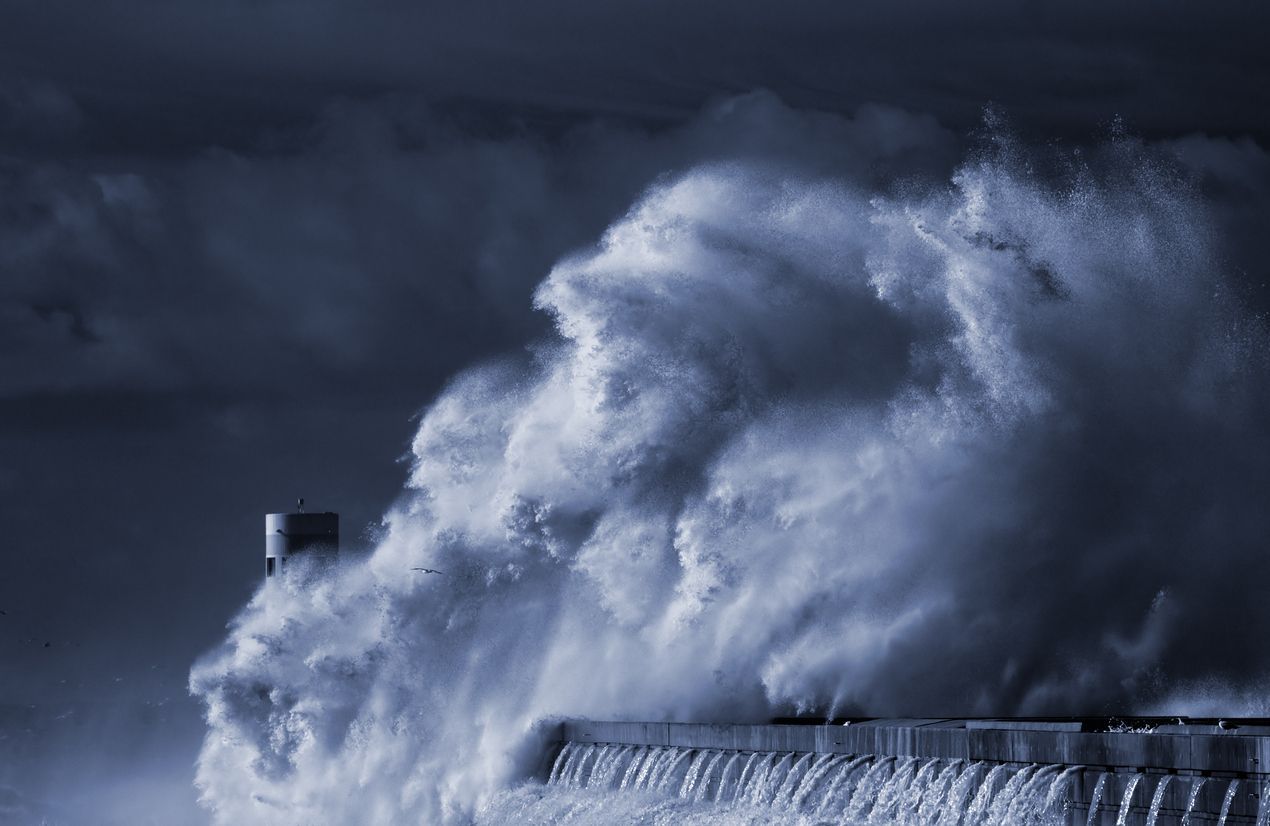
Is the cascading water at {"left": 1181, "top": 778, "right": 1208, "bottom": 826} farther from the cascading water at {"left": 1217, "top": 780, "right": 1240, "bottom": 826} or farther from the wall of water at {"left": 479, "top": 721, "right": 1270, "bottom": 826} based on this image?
the cascading water at {"left": 1217, "top": 780, "right": 1240, "bottom": 826}

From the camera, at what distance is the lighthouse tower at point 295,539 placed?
60.8 metres

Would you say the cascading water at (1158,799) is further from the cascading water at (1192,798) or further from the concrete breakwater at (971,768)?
the cascading water at (1192,798)

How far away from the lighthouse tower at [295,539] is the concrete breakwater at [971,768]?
76.5ft

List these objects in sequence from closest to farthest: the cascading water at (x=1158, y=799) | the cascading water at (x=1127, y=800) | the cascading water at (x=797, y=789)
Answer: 1. the cascading water at (x=1158, y=799)
2. the cascading water at (x=1127, y=800)
3. the cascading water at (x=797, y=789)

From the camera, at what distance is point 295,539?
2403 inches

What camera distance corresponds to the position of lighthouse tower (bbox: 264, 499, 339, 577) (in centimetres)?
6084

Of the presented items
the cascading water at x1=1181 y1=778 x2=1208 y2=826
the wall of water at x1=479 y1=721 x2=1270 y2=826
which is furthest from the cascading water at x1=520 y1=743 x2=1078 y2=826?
the cascading water at x1=1181 y1=778 x2=1208 y2=826

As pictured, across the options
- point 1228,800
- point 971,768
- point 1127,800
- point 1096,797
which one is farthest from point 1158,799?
point 971,768

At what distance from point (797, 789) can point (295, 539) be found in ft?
103

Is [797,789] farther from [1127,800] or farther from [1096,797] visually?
[1127,800]

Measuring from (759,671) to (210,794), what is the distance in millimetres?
14806

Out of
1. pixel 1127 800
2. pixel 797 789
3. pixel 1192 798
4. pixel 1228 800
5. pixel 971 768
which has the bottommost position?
pixel 1228 800

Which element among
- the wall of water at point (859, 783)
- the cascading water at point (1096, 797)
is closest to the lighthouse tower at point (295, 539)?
the wall of water at point (859, 783)

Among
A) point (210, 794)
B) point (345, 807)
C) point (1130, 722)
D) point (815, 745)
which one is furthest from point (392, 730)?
point (1130, 722)
